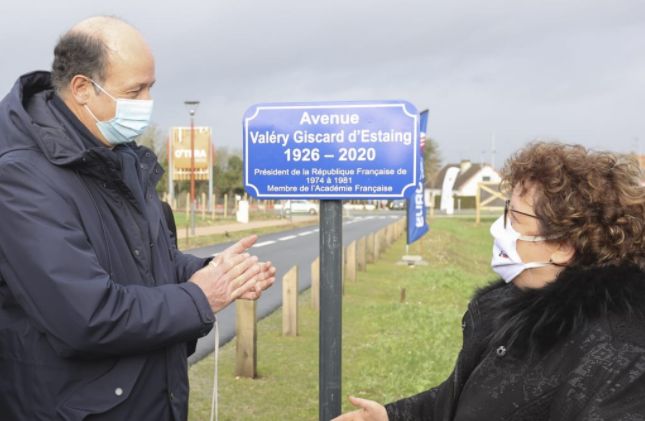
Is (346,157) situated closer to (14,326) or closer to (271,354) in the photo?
(14,326)

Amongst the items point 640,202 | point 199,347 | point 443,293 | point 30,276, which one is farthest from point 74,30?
point 443,293

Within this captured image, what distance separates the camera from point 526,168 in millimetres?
2275

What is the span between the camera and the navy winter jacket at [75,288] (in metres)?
2.10

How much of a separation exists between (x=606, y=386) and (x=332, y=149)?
2177 millimetres

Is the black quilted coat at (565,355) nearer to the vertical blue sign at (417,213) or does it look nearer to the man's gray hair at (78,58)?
the man's gray hair at (78,58)

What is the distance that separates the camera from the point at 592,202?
2115mm

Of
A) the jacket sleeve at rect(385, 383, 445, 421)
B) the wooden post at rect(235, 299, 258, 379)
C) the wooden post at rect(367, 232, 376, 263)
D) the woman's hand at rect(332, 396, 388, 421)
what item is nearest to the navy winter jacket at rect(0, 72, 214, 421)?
the woman's hand at rect(332, 396, 388, 421)

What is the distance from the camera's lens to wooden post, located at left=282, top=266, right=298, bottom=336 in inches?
312

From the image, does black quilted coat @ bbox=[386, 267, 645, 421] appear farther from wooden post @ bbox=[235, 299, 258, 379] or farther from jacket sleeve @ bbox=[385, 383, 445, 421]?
wooden post @ bbox=[235, 299, 258, 379]

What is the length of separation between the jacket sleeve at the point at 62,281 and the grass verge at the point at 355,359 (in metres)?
1.66

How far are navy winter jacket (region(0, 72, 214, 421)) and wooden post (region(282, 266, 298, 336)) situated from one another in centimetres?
541

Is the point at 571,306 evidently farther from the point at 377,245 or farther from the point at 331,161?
the point at 377,245

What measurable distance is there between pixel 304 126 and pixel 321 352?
4.14 ft

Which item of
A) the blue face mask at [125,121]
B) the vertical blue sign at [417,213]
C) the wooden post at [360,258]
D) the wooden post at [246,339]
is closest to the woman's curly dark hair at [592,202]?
the blue face mask at [125,121]
